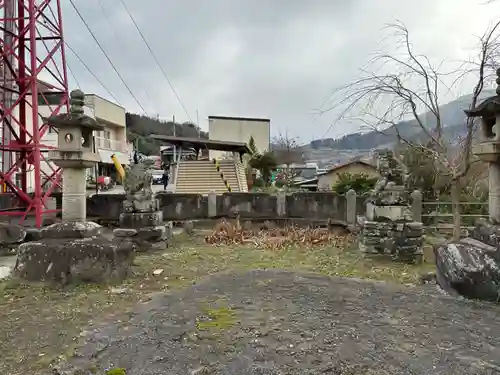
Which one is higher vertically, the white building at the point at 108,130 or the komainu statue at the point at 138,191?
the white building at the point at 108,130

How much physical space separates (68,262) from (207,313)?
7.65ft

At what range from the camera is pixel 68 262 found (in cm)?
517

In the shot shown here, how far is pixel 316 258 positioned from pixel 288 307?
11.3 feet

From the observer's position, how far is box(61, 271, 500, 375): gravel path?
286cm

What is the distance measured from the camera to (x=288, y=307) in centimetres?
425

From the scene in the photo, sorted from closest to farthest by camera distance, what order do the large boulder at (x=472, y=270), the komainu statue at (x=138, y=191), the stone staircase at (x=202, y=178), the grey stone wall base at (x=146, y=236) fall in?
1. the large boulder at (x=472, y=270)
2. the grey stone wall base at (x=146, y=236)
3. the komainu statue at (x=138, y=191)
4. the stone staircase at (x=202, y=178)

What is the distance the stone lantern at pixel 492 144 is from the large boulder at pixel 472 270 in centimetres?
58

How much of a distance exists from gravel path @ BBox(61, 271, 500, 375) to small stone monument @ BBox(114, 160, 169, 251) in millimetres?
3568

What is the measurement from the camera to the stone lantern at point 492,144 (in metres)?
4.85

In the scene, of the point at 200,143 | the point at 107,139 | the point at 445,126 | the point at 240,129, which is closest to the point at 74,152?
the point at 445,126

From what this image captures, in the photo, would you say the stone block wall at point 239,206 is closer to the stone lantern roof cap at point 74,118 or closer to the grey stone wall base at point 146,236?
the grey stone wall base at point 146,236

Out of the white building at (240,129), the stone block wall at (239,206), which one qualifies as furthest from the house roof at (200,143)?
the white building at (240,129)

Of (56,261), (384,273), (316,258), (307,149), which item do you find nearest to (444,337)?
(384,273)

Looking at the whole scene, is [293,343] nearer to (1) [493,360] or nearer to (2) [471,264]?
(1) [493,360]
